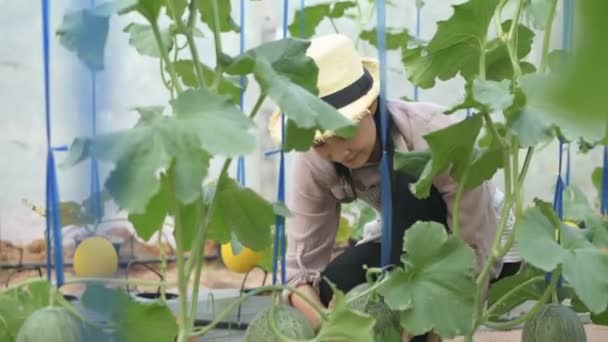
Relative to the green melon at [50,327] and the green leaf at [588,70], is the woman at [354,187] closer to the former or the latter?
the green melon at [50,327]

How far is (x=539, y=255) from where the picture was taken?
3.64ft

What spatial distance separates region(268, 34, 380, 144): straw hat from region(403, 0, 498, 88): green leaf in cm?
10

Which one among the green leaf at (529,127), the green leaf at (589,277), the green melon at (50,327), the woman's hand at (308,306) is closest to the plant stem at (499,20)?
the green leaf at (529,127)

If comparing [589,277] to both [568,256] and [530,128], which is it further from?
[530,128]

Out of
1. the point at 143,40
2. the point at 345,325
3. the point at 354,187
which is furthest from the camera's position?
the point at 354,187

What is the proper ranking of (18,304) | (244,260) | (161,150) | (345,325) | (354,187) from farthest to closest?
(244,260) < (354,187) < (18,304) < (345,325) < (161,150)

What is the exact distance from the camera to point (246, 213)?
3.88 ft

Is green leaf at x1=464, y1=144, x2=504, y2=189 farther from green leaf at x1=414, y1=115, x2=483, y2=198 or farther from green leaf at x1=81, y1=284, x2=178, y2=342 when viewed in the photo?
green leaf at x1=81, y1=284, x2=178, y2=342

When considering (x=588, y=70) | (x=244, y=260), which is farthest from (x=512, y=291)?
(x=588, y=70)

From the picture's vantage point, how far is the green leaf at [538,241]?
1.10 meters

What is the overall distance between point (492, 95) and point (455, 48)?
1.04ft

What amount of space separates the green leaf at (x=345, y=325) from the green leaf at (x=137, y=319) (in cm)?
21

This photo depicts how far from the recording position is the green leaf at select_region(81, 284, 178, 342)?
988 millimetres

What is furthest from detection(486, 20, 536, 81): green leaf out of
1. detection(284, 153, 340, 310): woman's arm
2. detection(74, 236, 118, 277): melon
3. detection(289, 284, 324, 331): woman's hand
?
detection(74, 236, 118, 277): melon
